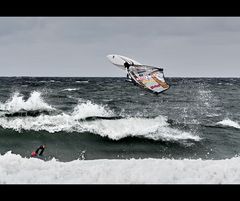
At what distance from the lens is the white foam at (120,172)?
31.1ft

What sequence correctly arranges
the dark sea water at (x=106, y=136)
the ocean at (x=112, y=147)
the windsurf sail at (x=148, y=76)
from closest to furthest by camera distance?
the windsurf sail at (x=148, y=76) → the ocean at (x=112, y=147) → the dark sea water at (x=106, y=136)

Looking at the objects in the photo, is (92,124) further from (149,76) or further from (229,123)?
(149,76)

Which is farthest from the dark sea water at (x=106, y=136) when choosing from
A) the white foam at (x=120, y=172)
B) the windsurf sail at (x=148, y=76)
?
the windsurf sail at (x=148, y=76)

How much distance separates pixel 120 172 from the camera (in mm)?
9953

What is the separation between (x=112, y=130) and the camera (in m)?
22.8

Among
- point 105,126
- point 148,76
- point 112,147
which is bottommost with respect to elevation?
point 112,147

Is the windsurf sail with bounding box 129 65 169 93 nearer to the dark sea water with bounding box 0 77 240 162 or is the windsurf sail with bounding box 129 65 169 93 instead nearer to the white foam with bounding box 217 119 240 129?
the dark sea water with bounding box 0 77 240 162

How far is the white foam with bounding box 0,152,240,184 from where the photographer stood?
948 cm

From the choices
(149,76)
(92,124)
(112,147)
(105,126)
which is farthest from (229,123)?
(149,76)

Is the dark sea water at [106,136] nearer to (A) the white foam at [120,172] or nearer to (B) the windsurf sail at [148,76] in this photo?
(A) the white foam at [120,172]

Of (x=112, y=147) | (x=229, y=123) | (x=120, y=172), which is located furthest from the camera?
(x=229, y=123)

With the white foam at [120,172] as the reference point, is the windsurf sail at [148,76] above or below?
above

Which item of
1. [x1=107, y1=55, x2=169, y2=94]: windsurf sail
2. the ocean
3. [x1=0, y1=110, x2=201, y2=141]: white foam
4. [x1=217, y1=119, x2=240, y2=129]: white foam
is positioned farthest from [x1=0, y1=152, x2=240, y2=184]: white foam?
[x1=217, y1=119, x2=240, y2=129]: white foam

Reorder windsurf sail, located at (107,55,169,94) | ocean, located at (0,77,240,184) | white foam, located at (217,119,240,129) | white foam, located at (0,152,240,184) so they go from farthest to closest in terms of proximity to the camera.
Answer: white foam, located at (217,119,240,129) → ocean, located at (0,77,240,184) → white foam, located at (0,152,240,184) → windsurf sail, located at (107,55,169,94)
